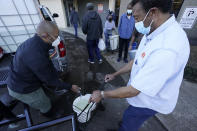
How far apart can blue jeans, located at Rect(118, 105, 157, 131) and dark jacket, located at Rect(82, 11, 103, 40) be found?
2.63 metres

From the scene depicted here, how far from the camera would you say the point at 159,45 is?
2.58ft

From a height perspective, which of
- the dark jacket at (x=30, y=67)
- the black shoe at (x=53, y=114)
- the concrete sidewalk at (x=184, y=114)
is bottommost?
the concrete sidewalk at (x=184, y=114)

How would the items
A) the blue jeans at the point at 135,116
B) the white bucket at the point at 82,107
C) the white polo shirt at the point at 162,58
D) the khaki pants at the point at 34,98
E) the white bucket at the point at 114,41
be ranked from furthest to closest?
the white bucket at the point at 114,41, the white bucket at the point at 82,107, the khaki pants at the point at 34,98, the blue jeans at the point at 135,116, the white polo shirt at the point at 162,58

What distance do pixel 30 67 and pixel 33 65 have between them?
70mm

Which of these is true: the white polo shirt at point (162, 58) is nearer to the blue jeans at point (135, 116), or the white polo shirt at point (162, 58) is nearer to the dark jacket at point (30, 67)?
the blue jeans at point (135, 116)

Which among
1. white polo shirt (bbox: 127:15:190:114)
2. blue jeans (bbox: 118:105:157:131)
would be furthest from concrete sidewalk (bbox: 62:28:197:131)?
white polo shirt (bbox: 127:15:190:114)

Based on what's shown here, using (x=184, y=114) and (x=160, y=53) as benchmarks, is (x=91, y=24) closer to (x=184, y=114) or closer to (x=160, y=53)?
(x=160, y=53)

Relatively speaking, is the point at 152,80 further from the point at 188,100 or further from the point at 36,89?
the point at 188,100

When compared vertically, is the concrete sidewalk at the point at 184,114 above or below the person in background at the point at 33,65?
below

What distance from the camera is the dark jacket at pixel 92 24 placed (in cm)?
314

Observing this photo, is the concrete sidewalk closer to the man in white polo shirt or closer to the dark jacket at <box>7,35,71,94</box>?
the man in white polo shirt

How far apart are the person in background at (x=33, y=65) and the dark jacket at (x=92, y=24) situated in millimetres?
2007

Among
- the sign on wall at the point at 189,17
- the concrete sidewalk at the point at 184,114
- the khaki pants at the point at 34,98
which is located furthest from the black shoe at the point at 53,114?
the sign on wall at the point at 189,17

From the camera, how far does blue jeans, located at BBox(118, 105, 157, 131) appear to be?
4.13ft
